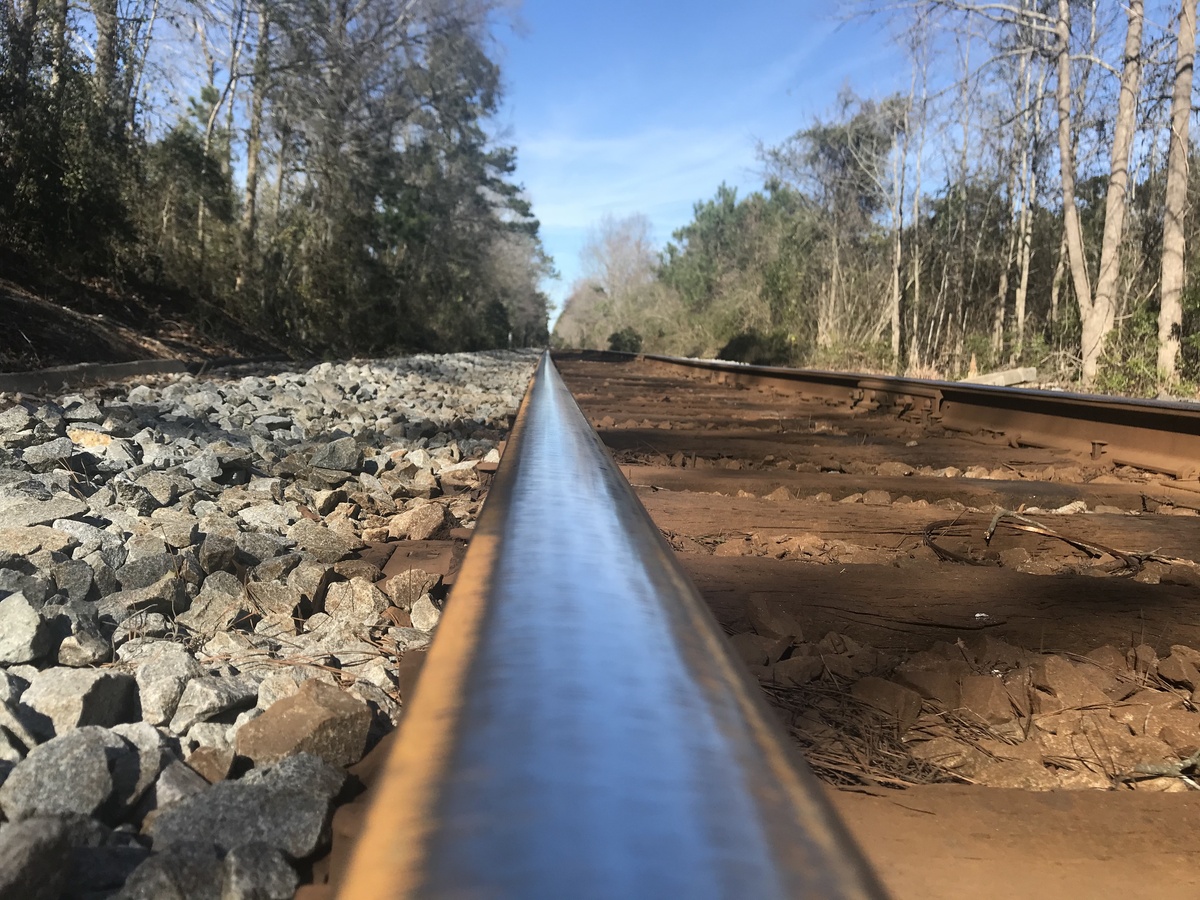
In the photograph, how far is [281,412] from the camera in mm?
4801

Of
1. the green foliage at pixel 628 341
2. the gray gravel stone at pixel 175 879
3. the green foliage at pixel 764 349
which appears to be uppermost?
the green foliage at pixel 628 341

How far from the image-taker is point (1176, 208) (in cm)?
844

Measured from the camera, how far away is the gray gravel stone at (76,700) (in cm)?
122

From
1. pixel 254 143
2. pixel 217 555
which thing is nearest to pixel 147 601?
pixel 217 555

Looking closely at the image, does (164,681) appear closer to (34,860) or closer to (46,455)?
(34,860)

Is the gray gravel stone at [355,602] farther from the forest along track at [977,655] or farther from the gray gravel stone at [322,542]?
the forest along track at [977,655]

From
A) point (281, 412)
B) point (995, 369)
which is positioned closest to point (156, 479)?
point (281, 412)

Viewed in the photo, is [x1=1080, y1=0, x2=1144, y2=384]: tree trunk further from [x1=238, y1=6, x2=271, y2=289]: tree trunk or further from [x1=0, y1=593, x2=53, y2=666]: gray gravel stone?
[x1=238, y1=6, x2=271, y2=289]: tree trunk

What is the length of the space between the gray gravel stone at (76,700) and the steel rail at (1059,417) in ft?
11.5

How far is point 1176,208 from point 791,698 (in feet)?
30.8

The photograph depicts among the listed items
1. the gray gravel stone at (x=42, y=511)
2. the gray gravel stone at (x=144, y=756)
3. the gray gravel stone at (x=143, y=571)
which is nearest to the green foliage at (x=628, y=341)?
the gray gravel stone at (x=42, y=511)

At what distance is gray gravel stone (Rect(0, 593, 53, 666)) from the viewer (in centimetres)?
142

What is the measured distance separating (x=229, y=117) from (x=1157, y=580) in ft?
72.0

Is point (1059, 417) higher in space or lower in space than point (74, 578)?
higher
